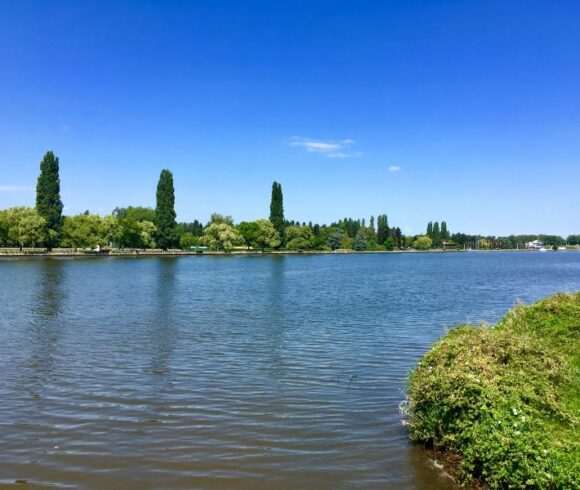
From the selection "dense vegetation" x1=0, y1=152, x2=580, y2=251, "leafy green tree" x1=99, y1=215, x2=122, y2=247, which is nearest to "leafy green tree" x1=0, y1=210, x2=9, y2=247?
"dense vegetation" x1=0, y1=152, x2=580, y2=251

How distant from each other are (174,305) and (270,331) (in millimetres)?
12544

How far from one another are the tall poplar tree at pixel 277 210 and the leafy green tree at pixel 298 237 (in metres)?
11.8

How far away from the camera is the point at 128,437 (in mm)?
10859

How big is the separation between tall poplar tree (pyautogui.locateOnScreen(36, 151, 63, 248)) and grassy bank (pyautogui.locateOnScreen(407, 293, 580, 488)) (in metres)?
106

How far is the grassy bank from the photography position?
23.8 ft

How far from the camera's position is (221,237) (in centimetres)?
14925

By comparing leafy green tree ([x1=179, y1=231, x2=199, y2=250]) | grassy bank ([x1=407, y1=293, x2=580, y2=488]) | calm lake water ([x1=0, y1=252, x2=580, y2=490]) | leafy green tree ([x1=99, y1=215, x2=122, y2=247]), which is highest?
leafy green tree ([x1=99, y1=215, x2=122, y2=247])

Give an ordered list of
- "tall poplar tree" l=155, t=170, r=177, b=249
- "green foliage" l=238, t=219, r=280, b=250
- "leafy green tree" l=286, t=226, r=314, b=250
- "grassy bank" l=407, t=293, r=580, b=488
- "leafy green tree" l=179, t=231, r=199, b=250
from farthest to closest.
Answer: "leafy green tree" l=179, t=231, r=199, b=250 → "leafy green tree" l=286, t=226, r=314, b=250 → "green foliage" l=238, t=219, r=280, b=250 → "tall poplar tree" l=155, t=170, r=177, b=249 → "grassy bank" l=407, t=293, r=580, b=488

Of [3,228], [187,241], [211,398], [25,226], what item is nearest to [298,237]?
[187,241]

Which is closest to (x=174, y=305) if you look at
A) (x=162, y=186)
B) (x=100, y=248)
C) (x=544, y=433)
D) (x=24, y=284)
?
(x=24, y=284)

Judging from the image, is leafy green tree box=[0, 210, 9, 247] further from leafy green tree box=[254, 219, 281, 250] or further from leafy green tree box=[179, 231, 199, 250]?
leafy green tree box=[254, 219, 281, 250]

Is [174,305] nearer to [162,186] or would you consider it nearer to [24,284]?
[24,284]

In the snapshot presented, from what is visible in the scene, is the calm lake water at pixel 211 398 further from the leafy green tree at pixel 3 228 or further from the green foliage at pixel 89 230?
the green foliage at pixel 89 230

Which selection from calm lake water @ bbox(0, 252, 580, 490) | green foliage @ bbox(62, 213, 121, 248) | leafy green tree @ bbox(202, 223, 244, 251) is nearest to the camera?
calm lake water @ bbox(0, 252, 580, 490)
